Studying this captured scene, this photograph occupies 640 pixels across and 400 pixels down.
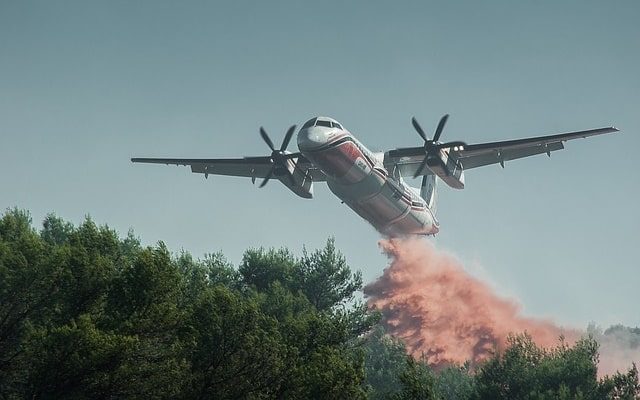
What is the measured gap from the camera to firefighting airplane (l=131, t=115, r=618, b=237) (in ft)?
198

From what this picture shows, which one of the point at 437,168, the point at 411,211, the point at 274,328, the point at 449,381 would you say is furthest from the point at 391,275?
the point at 274,328

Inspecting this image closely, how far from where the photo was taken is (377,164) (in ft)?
210

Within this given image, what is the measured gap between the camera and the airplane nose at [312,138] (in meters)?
58.9

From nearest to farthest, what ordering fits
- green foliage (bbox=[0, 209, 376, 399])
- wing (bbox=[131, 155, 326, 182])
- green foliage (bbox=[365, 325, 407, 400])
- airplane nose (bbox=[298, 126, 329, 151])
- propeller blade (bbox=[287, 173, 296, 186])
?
green foliage (bbox=[0, 209, 376, 399])
airplane nose (bbox=[298, 126, 329, 151])
propeller blade (bbox=[287, 173, 296, 186])
wing (bbox=[131, 155, 326, 182])
green foliage (bbox=[365, 325, 407, 400])

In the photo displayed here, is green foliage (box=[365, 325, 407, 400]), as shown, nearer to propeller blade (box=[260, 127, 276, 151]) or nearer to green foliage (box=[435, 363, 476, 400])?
green foliage (box=[435, 363, 476, 400])

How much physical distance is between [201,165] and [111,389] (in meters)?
39.5

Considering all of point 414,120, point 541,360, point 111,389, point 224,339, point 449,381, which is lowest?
point 111,389

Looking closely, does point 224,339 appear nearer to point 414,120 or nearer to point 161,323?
point 161,323

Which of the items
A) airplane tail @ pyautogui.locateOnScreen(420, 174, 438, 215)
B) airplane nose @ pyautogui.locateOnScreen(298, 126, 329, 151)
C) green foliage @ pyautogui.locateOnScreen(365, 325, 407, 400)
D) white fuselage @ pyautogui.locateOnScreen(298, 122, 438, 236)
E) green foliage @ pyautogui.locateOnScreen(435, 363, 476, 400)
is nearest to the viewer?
airplane nose @ pyautogui.locateOnScreen(298, 126, 329, 151)

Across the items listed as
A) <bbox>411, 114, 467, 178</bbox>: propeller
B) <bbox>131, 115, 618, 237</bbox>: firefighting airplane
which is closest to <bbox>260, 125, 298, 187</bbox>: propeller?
<bbox>131, 115, 618, 237</bbox>: firefighting airplane

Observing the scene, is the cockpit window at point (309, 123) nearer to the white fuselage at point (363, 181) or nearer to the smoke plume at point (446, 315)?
the white fuselage at point (363, 181)

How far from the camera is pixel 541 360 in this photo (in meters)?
65.5

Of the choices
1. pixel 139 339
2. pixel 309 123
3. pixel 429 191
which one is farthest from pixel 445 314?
pixel 139 339

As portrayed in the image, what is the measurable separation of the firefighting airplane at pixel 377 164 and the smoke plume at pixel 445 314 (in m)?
22.7
